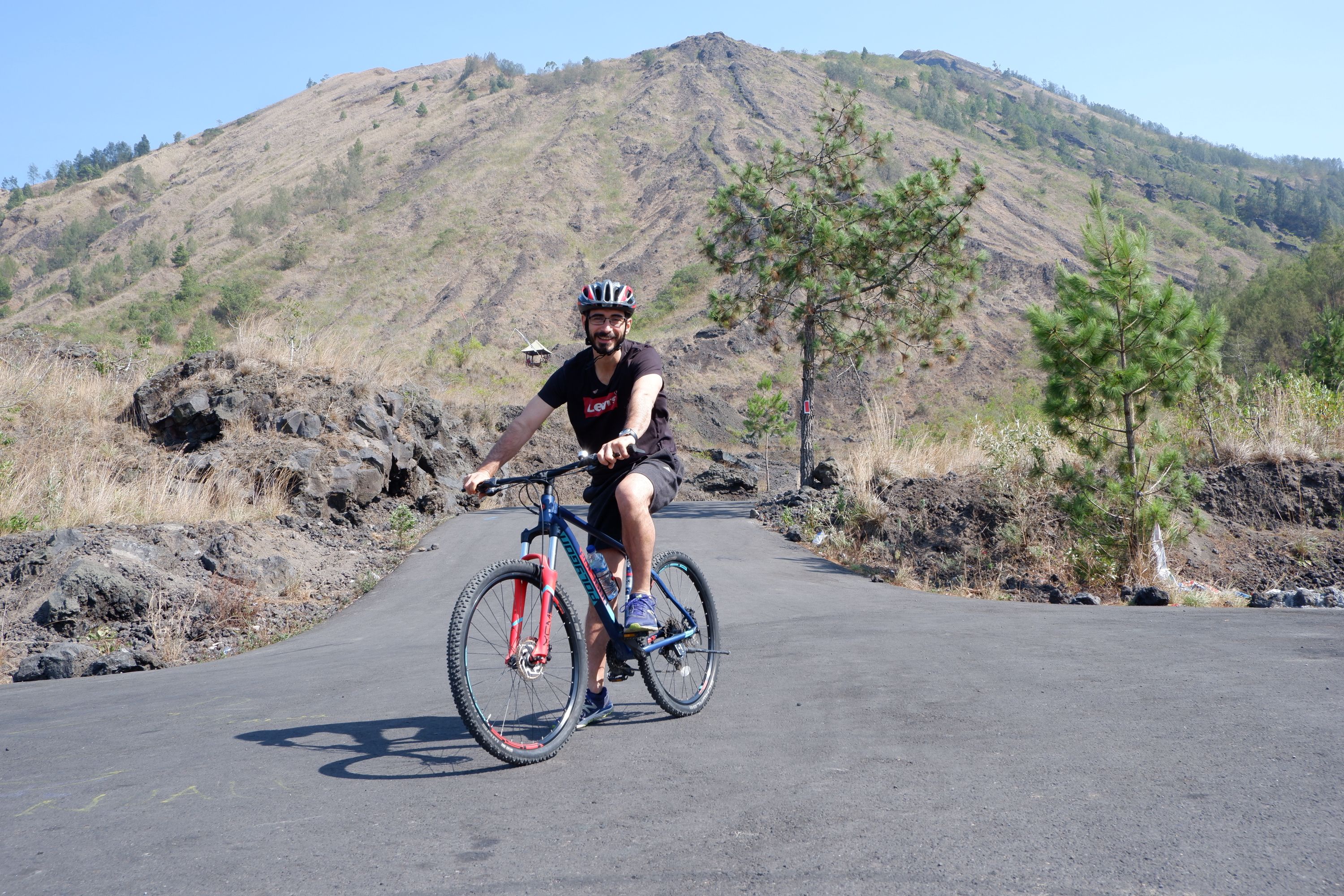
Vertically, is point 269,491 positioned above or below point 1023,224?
below

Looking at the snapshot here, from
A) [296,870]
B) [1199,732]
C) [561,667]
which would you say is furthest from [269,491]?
[1199,732]

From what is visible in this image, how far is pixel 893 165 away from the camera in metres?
88.1

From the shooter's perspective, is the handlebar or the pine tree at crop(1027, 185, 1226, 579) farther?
the pine tree at crop(1027, 185, 1226, 579)

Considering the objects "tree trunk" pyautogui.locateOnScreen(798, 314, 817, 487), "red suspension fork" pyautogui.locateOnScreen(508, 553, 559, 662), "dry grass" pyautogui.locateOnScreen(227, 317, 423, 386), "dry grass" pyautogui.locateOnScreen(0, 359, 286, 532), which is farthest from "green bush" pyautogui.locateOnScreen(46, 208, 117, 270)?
"red suspension fork" pyautogui.locateOnScreen(508, 553, 559, 662)

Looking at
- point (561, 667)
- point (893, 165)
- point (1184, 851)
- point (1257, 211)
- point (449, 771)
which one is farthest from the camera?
point (1257, 211)

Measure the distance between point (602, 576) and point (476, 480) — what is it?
76 centimetres

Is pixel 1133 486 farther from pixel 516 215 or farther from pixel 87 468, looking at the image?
pixel 516 215

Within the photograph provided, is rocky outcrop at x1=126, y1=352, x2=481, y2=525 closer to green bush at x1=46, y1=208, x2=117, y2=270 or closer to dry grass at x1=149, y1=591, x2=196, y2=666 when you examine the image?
dry grass at x1=149, y1=591, x2=196, y2=666

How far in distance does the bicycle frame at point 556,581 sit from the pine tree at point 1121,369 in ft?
23.4

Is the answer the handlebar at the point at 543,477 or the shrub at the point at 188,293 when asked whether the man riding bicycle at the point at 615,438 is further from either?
the shrub at the point at 188,293

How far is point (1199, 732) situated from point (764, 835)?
86.1 inches

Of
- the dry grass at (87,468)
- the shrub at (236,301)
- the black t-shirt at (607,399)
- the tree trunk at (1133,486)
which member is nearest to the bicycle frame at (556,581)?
the black t-shirt at (607,399)

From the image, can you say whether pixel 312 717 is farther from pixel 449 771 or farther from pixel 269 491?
pixel 269 491

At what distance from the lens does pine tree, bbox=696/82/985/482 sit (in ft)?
68.6
